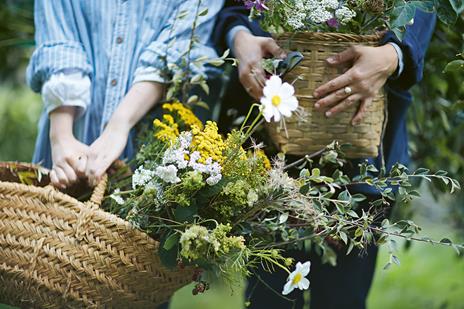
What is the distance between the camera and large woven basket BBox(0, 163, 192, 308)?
1.57 m

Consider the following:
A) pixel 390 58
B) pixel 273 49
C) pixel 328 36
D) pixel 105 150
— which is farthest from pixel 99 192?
pixel 390 58

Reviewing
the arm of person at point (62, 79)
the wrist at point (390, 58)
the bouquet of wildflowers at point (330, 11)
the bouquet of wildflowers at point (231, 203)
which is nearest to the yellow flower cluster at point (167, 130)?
the bouquet of wildflowers at point (231, 203)

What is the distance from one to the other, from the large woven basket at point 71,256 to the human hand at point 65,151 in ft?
0.56

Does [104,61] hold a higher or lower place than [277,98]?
lower

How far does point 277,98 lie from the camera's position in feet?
4.99

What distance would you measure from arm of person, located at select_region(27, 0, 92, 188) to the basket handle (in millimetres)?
80

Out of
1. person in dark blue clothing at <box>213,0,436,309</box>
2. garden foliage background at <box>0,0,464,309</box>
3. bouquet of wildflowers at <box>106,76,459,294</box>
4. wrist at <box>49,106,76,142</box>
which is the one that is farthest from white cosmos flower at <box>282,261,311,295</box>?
wrist at <box>49,106,76,142</box>

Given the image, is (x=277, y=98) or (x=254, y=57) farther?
(x=254, y=57)

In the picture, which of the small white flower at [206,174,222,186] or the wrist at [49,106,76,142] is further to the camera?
the wrist at [49,106,76,142]

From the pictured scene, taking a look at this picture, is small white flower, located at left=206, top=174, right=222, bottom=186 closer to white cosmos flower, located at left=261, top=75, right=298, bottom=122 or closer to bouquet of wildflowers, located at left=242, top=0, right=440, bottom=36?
white cosmos flower, located at left=261, top=75, right=298, bottom=122

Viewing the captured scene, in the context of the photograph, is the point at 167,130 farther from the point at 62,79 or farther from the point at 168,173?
the point at 62,79

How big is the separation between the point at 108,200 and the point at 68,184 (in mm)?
104

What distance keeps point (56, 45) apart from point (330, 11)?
694mm

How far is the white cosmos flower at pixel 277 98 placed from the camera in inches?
59.5
